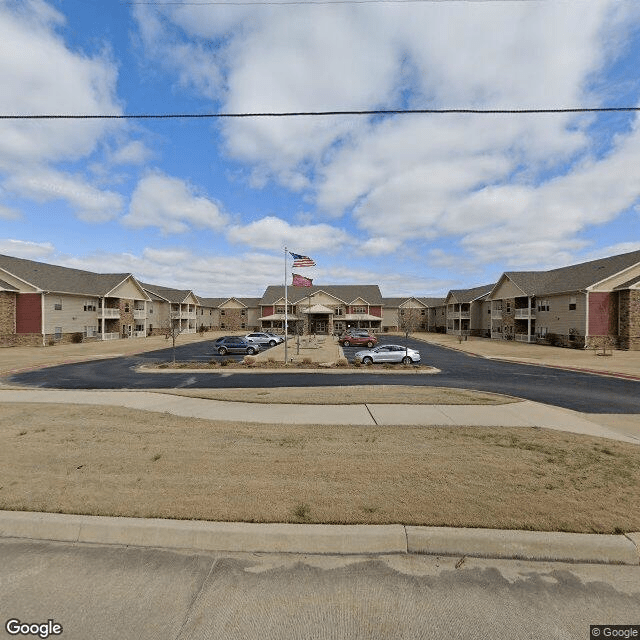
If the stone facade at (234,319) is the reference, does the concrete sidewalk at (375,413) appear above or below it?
below

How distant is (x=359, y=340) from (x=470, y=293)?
3243cm

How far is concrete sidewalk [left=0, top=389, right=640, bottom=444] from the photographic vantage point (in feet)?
27.2

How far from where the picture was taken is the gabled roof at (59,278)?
125 ft

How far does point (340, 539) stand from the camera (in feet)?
12.3

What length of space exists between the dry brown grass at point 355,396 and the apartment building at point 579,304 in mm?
31080

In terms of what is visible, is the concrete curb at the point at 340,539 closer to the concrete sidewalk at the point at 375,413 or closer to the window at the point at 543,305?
the concrete sidewalk at the point at 375,413

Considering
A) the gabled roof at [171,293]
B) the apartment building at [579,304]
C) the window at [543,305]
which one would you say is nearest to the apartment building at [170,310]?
the gabled roof at [171,293]

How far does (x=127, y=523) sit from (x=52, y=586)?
33.7 inches

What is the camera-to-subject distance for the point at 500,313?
160 ft

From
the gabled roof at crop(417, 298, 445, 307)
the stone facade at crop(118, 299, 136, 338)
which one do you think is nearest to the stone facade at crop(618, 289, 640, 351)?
the gabled roof at crop(417, 298, 445, 307)

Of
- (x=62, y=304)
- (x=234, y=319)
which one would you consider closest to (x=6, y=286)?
(x=62, y=304)

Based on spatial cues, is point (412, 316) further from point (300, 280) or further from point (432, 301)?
point (300, 280)

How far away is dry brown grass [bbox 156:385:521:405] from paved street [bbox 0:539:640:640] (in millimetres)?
6850

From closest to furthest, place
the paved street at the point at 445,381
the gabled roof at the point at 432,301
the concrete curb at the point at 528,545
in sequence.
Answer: the concrete curb at the point at 528,545
the paved street at the point at 445,381
the gabled roof at the point at 432,301
